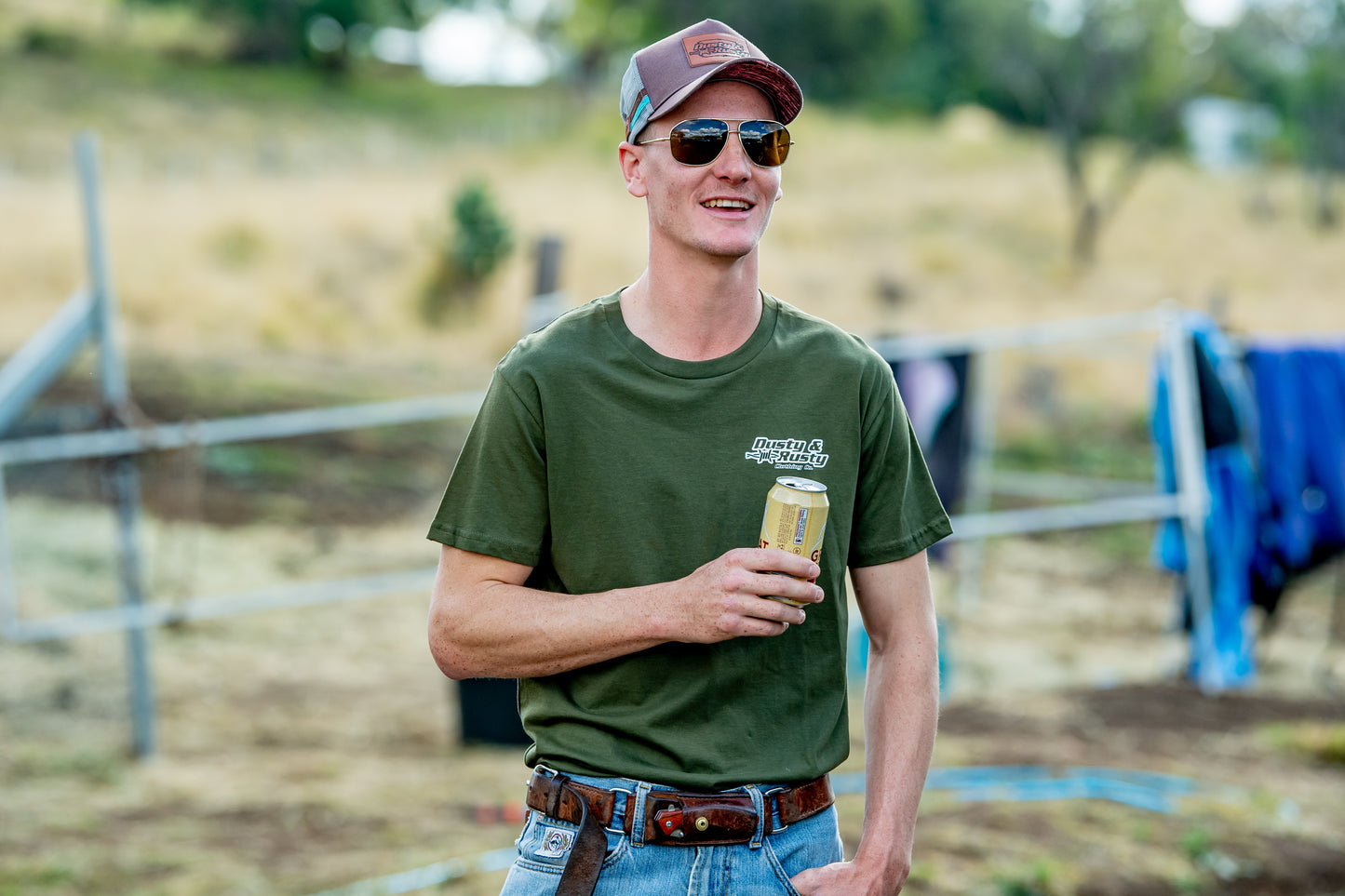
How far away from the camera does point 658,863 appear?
5.85ft

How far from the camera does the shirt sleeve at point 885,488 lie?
1.91m

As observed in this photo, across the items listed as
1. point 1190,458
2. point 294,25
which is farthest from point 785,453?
point 294,25

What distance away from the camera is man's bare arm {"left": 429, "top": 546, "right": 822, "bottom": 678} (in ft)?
5.45

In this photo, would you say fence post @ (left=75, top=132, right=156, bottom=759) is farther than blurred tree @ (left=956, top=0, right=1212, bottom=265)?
No

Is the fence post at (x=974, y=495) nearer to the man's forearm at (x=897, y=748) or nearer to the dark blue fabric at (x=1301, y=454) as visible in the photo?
the dark blue fabric at (x=1301, y=454)

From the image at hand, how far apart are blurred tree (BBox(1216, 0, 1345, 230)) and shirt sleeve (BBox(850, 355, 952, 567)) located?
36132 millimetres

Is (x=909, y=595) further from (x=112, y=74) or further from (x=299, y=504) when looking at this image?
(x=112, y=74)

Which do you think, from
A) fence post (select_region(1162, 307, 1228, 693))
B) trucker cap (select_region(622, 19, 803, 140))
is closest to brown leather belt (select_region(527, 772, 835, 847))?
trucker cap (select_region(622, 19, 803, 140))

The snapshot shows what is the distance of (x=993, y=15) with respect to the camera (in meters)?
35.7

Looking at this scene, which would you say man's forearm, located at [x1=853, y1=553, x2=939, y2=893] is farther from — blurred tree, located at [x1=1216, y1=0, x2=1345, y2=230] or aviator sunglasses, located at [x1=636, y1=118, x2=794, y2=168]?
blurred tree, located at [x1=1216, y1=0, x2=1345, y2=230]

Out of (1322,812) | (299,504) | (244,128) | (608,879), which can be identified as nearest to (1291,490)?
(1322,812)

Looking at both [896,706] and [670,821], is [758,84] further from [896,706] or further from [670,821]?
[670,821]

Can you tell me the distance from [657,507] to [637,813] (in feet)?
1.42

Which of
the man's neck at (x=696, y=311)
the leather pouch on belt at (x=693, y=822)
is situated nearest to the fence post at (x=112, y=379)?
the man's neck at (x=696, y=311)
